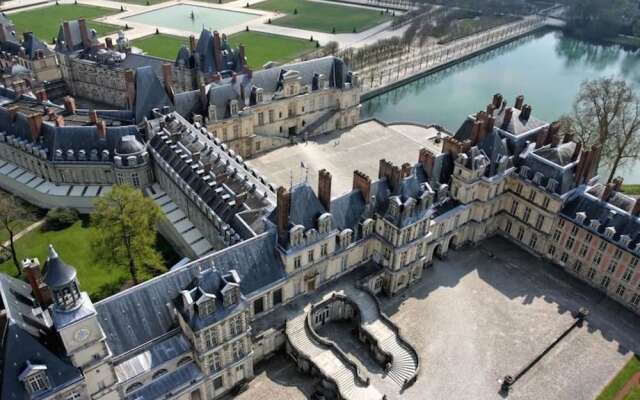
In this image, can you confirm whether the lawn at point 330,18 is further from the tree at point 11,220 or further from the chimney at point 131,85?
the tree at point 11,220

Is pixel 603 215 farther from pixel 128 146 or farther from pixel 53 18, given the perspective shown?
pixel 53 18

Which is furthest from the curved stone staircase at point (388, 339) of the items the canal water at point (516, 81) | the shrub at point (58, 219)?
the canal water at point (516, 81)

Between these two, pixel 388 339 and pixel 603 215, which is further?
pixel 603 215

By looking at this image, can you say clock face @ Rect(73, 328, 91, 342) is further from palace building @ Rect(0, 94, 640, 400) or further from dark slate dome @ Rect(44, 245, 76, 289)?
dark slate dome @ Rect(44, 245, 76, 289)

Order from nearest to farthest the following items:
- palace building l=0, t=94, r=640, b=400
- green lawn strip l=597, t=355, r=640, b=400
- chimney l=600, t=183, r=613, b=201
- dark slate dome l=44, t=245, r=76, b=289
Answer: dark slate dome l=44, t=245, r=76, b=289 < palace building l=0, t=94, r=640, b=400 < green lawn strip l=597, t=355, r=640, b=400 < chimney l=600, t=183, r=613, b=201

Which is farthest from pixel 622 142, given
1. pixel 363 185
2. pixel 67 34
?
pixel 67 34

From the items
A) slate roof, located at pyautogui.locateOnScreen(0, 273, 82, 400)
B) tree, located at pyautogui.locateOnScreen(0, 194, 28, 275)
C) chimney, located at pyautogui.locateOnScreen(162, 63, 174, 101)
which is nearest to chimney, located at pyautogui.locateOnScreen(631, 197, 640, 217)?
slate roof, located at pyautogui.locateOnScreen(0, 273, 82, 400)

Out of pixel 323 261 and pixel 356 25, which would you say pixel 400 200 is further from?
pixel 356 25
